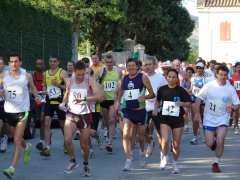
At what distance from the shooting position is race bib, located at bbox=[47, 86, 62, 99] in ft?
42.9

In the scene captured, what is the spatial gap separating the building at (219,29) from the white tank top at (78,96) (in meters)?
71.6

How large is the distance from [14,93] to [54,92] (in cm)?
269

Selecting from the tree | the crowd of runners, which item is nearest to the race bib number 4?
the crowd of runners

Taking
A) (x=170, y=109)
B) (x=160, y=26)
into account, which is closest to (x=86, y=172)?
(x=170, y=109)

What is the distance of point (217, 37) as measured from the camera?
8194 cm

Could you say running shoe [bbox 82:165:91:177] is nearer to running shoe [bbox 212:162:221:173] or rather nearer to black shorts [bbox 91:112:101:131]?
running shoe [bbox 212:162:221:173]

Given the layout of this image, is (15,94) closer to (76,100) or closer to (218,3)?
(76,100)

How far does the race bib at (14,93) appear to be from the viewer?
10.5 m

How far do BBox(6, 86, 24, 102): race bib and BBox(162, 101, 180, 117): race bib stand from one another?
7.42 feet

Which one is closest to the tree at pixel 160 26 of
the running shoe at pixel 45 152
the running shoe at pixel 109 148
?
the running shoe at pixel 109 148

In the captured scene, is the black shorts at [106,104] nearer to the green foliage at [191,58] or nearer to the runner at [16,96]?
the runner at [16,96]

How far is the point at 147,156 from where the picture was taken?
12.8 metres

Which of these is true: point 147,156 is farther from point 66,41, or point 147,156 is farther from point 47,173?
point 66,41

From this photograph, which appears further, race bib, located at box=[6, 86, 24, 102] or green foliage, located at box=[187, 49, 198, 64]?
green foliage, located at box=[187, 49, 198, 64]
